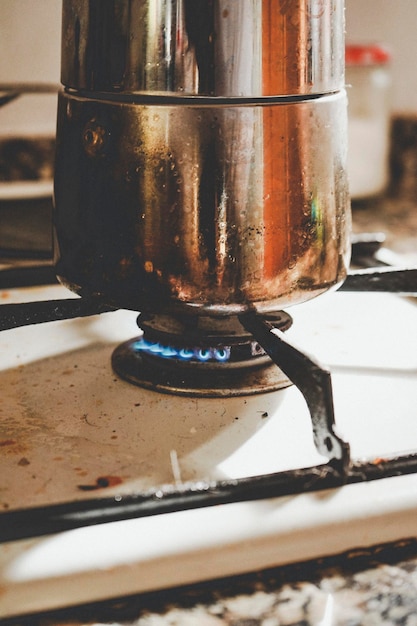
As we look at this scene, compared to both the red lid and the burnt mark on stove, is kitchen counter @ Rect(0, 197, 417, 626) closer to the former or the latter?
the burnt mark on stove

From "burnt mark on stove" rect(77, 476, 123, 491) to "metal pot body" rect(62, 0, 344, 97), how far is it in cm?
25

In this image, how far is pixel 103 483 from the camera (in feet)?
1.49

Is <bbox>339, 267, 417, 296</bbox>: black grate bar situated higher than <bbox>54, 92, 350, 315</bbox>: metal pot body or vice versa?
<bbox>54, 92, 350, 315</bbox>: metal pot body

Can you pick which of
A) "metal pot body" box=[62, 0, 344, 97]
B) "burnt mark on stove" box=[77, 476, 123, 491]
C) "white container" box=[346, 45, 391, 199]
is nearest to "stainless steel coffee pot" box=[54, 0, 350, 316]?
"metal pot body" box=[62, 0, 344, 97]

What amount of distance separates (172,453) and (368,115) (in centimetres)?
92

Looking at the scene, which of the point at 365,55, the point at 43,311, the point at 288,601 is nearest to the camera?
the point at 288,601

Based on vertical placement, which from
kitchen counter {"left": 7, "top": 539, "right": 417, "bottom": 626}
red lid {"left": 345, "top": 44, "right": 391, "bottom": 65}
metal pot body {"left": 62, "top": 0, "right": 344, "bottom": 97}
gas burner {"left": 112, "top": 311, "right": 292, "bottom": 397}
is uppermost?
red lid {"left": 345, "top": 44, "right": 391, "bottom": 65}

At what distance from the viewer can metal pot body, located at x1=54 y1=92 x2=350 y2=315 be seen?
1.65ft

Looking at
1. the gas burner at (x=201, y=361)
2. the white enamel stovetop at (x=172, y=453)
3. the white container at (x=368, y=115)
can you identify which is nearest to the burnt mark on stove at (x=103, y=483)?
the white enamel stovetop at (x=172, y=453)

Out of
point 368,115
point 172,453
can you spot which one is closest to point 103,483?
point 172,453

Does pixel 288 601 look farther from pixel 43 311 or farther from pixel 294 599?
pixel 43 311

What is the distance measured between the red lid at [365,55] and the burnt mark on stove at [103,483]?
3.11 ft

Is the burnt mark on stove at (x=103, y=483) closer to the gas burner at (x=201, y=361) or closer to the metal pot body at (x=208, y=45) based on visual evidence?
the gas burner at (x=201, y=361)

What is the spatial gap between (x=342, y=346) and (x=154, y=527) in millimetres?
329
